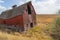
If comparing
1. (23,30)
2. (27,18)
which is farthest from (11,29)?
(27,18)

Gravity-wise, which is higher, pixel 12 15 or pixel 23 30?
pixel 12 15

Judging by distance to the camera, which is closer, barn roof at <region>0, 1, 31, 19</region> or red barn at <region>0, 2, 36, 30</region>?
red barn at <region>0, 2, 36, 30</region>

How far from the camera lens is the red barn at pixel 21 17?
41688mm

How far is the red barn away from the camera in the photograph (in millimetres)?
41688

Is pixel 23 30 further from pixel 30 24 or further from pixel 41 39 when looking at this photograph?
pixel 41 39

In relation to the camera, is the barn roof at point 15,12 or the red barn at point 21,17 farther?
Result: the barn roof at point 15,12

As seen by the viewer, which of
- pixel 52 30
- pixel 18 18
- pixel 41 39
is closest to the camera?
pixel 41 39

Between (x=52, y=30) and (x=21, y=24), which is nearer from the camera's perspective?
(x=52, y=30)

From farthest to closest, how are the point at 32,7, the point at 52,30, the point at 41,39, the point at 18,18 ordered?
the point at 32,7, the point at 18,18, the point at 52,30, the point at 41,39

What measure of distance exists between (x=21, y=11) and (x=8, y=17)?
3.99 meters

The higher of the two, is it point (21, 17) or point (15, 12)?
point (15, 12)

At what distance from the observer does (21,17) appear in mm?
41625

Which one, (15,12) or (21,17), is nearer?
(21,17)

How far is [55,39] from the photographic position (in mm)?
34969
